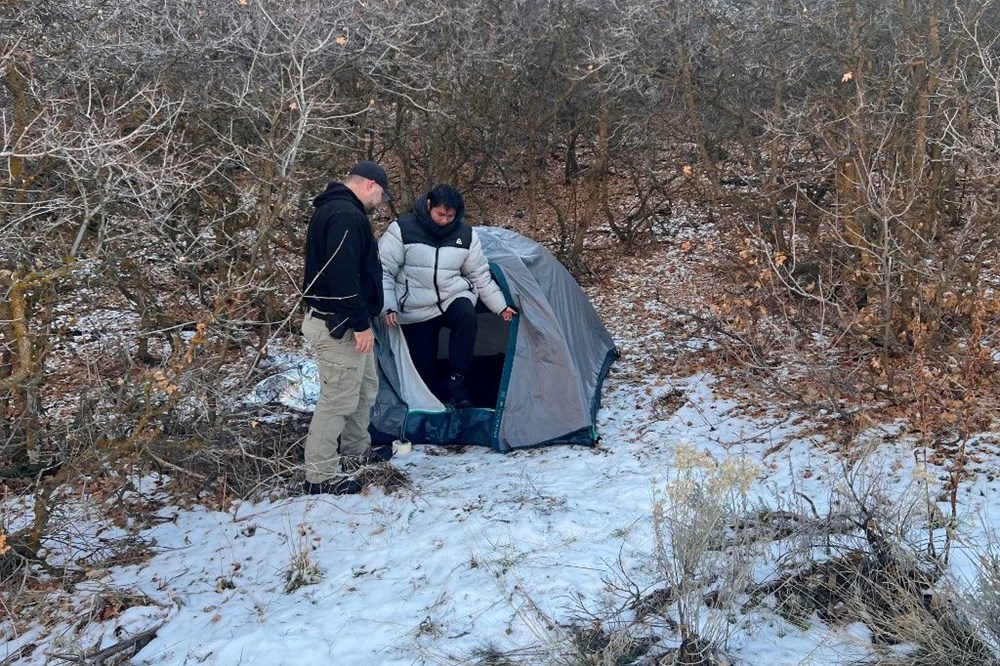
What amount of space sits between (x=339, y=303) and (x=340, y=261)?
0.20 m

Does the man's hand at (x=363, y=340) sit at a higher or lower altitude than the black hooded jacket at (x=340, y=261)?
lower

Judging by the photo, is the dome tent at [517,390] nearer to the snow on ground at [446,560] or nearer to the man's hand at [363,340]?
the snow on ground at [446,560]

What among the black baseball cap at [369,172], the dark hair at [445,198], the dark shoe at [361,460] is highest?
the black baseball cap at [369,172]

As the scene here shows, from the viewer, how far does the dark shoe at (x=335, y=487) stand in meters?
4.52

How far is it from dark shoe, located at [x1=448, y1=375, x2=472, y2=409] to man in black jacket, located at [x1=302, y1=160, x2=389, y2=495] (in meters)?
0.90

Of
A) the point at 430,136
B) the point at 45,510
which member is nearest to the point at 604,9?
the point at 430,136

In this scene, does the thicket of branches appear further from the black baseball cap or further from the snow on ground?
the snow on ground

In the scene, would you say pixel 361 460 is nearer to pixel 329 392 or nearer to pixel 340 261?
pixel 329 392

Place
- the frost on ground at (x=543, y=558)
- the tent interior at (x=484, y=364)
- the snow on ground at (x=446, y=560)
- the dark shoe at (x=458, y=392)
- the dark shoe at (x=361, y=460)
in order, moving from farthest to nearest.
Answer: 1. the tent interior at (x=484, y=364)
2. the dark shoe at (x=458, y=392)
3. the dark shoe at (x=361, y=460)
4. the snow on ground at (x=446, y=560)
5. the frost on ground at (x=543, y=558)

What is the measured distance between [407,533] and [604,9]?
6260mm

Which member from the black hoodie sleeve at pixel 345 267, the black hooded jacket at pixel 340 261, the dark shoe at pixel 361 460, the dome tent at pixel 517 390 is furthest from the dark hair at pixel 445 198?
the dark shoe at pixel 361 460

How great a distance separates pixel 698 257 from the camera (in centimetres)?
874

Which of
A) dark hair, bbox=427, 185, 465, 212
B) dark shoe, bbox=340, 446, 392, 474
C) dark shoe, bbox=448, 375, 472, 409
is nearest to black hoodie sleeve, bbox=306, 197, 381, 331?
dark shoe, bbox=340, 446, 392, 474

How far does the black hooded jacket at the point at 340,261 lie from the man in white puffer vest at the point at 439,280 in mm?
886
